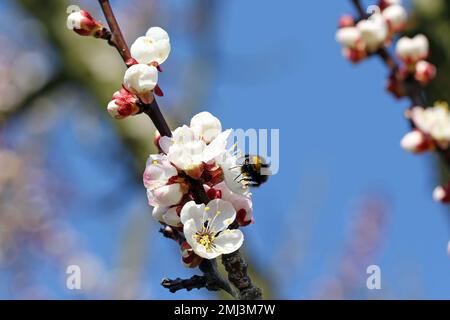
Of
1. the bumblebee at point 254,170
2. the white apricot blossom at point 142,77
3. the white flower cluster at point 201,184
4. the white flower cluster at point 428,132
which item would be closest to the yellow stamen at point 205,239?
the white flower cluster at point 201,184

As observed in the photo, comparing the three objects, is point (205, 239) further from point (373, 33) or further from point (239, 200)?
point (373, 33)

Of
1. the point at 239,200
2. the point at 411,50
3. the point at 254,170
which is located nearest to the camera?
the point at 411,50

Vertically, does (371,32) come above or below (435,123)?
above

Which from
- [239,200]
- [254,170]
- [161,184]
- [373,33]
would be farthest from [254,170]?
[373,33]

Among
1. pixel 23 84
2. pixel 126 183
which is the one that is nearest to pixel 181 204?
pixel 126 183

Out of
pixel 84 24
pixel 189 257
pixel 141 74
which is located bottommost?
pixel 189 257

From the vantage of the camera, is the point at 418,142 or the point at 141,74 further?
the point at 141,74

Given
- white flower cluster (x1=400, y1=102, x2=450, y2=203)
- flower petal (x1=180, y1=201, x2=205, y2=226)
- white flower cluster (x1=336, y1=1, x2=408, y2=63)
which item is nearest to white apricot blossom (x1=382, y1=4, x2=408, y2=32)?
white flower cluster (x1=336, y1=1, x2=408, y2=63)
